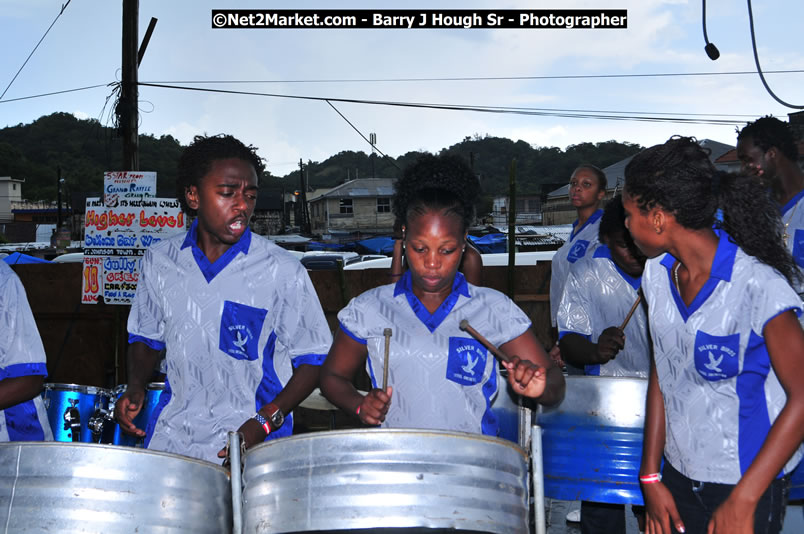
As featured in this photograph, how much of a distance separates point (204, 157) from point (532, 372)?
1.03 metres

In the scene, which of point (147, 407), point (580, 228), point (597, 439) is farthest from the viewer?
point (580, 228)

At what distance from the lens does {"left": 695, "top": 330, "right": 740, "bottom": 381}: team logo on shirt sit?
59.5 inches

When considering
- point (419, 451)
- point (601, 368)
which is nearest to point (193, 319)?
point (419, 451)

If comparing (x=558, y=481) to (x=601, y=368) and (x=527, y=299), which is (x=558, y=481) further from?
(x=527, y=299)

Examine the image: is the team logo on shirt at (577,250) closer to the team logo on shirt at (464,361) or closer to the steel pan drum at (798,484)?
the steel pan drum at (798,484)

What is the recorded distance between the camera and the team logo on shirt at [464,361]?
1.72 meters

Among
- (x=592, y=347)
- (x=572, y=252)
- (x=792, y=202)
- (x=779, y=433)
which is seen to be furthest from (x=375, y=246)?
(x=779, y=433)

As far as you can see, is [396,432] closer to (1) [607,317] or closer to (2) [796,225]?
(1) [607,317]

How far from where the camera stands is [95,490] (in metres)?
1.36

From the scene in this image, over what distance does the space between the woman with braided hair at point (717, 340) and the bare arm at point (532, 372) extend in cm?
22

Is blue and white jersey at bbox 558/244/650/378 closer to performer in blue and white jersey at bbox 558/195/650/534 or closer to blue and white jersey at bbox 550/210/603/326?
performer in blue and white jersey at bbox 558/195/650/534

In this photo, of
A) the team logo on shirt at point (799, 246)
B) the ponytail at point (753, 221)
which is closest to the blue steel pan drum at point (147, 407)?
the ponytail at point (753, 221)

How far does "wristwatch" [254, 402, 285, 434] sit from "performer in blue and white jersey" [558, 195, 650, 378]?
1249mm

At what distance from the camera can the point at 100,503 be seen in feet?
4.46
